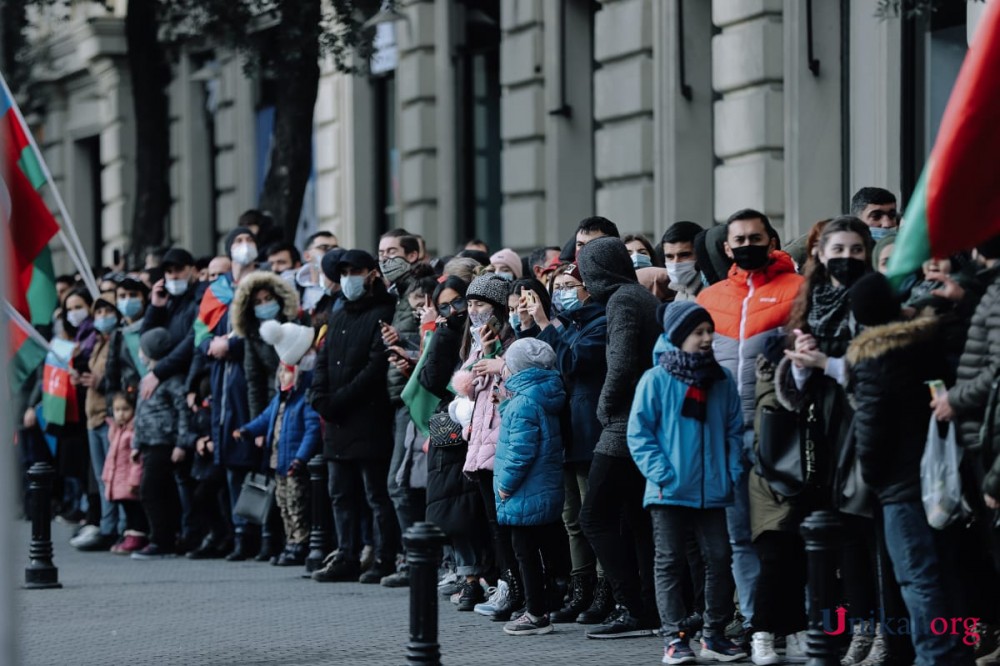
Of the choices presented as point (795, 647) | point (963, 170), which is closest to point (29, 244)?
point (795, 647)

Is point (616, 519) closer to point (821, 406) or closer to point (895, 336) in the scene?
point (821, 406)

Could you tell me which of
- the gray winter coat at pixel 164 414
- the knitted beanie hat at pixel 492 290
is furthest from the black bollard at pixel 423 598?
the gray winter coat at pixel 164 414

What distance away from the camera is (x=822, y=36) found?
1656 centimetres

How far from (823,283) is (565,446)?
222cm

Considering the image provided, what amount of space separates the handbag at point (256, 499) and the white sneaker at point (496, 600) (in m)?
3.15

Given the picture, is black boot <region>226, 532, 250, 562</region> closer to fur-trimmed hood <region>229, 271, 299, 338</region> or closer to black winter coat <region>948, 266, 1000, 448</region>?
fur-trimmed hood <region>229, 271, 299, 338</region>

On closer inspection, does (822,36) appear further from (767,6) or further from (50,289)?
(50,289)

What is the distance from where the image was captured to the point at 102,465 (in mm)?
16359

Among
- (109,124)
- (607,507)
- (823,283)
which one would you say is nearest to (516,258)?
(607,507)

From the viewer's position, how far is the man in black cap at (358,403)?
1288cm

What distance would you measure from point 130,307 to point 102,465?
1.34 m

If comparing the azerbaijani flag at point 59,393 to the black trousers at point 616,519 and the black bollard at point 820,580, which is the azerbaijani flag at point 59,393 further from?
the black bollard at point 820,580

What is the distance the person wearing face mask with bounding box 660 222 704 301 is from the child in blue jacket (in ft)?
12.0

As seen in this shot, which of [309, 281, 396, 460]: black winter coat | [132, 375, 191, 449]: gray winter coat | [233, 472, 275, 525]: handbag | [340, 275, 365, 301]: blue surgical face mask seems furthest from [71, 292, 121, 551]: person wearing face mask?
[340, 275, 365, 301]: blue surgical face mask
